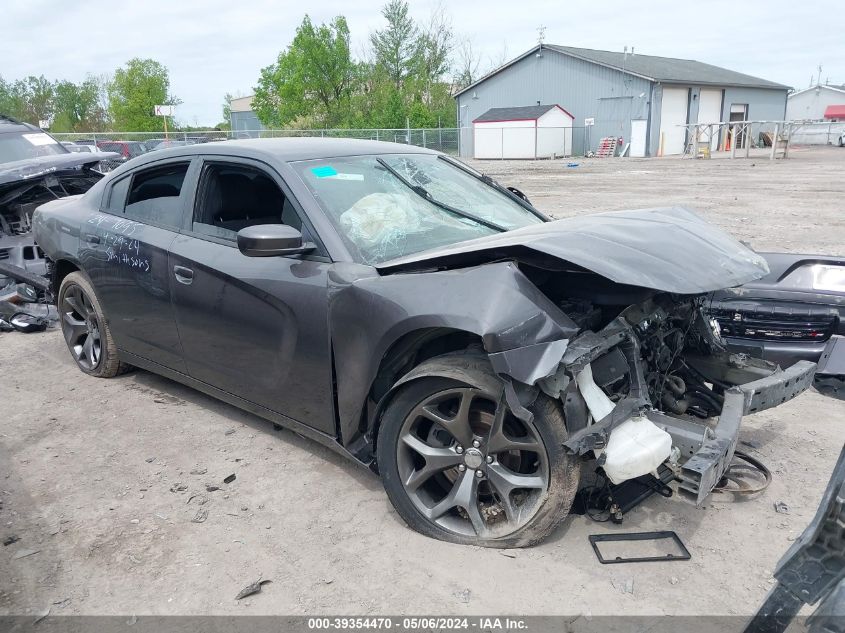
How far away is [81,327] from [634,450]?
168 inches

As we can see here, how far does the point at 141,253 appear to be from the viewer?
4027mm

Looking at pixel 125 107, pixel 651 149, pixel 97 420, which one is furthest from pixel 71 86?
pixel 97 420

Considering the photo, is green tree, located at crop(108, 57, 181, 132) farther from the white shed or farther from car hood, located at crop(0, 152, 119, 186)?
car hood, located at crop(0, 152, 119, 186)

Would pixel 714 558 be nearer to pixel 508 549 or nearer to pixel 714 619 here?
pixel 714 619

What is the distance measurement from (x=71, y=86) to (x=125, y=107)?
15300mm

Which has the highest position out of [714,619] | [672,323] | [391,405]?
[672,323]

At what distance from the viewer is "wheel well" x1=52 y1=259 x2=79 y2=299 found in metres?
4.98

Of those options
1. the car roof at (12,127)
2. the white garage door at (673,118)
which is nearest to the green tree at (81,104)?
the white garage door at (673,118)

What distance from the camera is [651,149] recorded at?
39312 mm

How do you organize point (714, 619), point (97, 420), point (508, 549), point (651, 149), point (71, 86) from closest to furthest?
1. point (714, 619)
2. point (508, 549)
3. point (97, 420)
4. point (651, 149)
5. point (71, 86)

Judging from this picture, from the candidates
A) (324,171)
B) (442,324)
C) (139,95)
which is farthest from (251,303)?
(139,95)

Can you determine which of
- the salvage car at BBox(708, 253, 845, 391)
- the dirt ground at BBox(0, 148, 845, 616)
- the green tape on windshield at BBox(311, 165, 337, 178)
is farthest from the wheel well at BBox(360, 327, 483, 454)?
the salvage car at BBox(708, 253, 845, 391)

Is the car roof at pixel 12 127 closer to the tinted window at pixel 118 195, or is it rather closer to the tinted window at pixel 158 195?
the tinted window at pixel 118 195

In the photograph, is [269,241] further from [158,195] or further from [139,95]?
[139,95]
